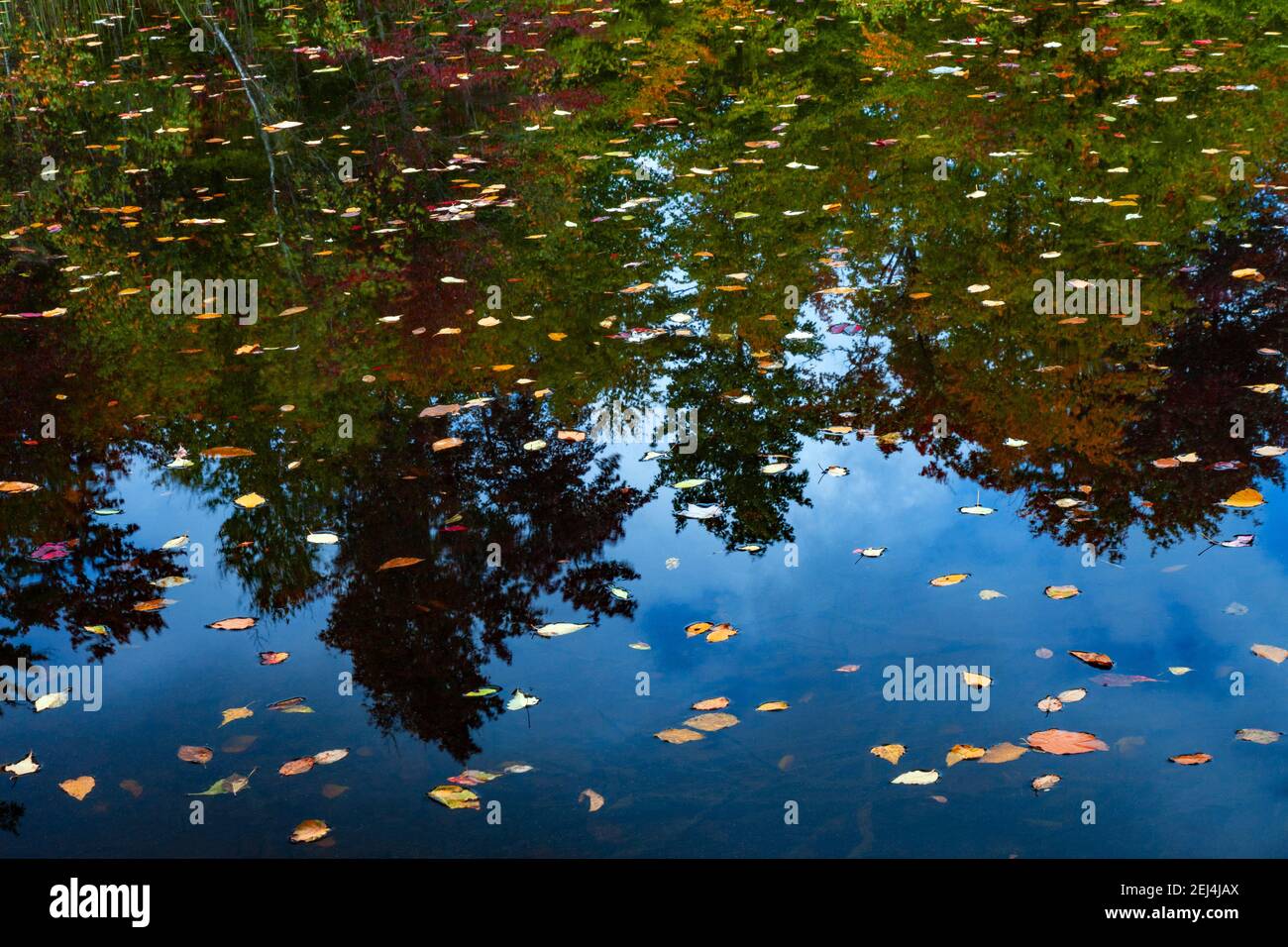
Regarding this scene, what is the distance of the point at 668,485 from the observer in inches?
217

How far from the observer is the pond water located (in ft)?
11.7

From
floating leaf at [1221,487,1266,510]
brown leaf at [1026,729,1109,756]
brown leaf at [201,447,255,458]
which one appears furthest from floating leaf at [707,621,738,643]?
brown leaf at [201,447,255,458]

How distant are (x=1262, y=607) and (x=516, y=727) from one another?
3.04 meters

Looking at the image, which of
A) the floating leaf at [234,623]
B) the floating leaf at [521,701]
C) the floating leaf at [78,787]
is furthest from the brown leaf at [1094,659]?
the floating leaf at [78,787]

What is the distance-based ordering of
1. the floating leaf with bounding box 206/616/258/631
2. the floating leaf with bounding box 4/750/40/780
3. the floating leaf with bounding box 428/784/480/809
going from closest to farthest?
the floating leaf with bounding box 428/784/480/809
the floating leaf with bounding box 4/750/40/780
the floating leaf with bounding box 206/616/258/631

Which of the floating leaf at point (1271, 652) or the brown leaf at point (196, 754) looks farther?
the floating leaf at point (1271, 652)

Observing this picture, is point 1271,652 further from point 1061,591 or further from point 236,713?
point 236,713

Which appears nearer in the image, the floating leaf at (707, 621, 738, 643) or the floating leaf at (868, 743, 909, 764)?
the floating leaf at (868, 743, 909, 764)

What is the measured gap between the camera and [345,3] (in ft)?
60.1

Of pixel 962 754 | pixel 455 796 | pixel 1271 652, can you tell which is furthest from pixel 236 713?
pixel 1271 652

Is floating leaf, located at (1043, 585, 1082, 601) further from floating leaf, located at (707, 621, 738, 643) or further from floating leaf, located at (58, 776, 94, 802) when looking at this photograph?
floating leaf, located at (58, 776, 94, 802)

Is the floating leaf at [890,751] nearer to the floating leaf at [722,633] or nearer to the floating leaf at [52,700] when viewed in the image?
the floating leaf at [722,633]

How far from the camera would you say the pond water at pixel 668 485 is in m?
3.56
